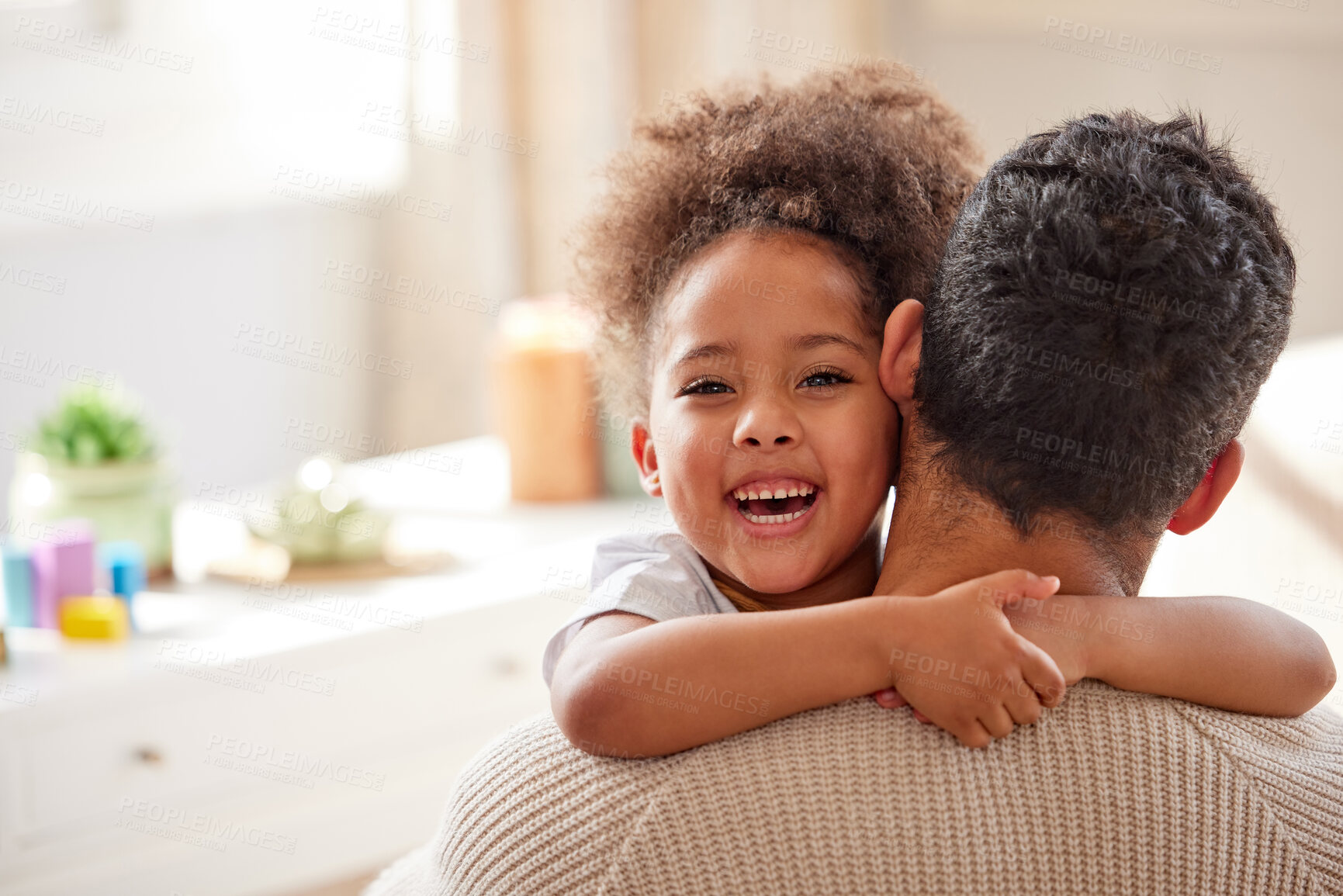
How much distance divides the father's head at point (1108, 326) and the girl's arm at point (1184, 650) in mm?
46

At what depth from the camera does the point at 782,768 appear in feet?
2.41

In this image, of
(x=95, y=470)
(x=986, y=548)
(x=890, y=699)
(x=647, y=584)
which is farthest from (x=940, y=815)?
(x=95, y=470)

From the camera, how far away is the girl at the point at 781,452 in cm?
77

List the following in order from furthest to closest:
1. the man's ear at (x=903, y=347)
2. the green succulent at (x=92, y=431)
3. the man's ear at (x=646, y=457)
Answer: the green succulent at (x=92, y=431), the man's ear at (x=646, y=457), the man's ear at (x=903, y=347)

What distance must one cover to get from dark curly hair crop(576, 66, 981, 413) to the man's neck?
0.32 metres

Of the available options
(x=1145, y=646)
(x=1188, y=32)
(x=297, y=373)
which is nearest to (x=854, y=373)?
(x=1145, y=646)

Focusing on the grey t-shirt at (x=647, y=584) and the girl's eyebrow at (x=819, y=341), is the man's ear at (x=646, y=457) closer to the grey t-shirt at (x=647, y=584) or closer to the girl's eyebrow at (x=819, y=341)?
the grey t-shirt at (x=647, y=584)

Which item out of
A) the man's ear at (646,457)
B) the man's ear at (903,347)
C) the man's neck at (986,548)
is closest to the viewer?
the man's neck at (986,548)

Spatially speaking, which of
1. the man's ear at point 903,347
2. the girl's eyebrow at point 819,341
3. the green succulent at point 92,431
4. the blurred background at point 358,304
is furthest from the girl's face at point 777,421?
the green succulent at point 92,431

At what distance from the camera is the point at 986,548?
83cm

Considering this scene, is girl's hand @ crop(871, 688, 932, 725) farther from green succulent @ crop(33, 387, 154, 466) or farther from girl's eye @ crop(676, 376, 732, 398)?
green succulent @ crop(33, 387, 154, 466)

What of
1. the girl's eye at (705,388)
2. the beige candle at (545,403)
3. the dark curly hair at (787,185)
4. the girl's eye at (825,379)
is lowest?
the beige candle at (545,403)

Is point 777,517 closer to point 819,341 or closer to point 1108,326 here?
point 819,341

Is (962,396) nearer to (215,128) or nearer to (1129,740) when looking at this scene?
(1129,740)
